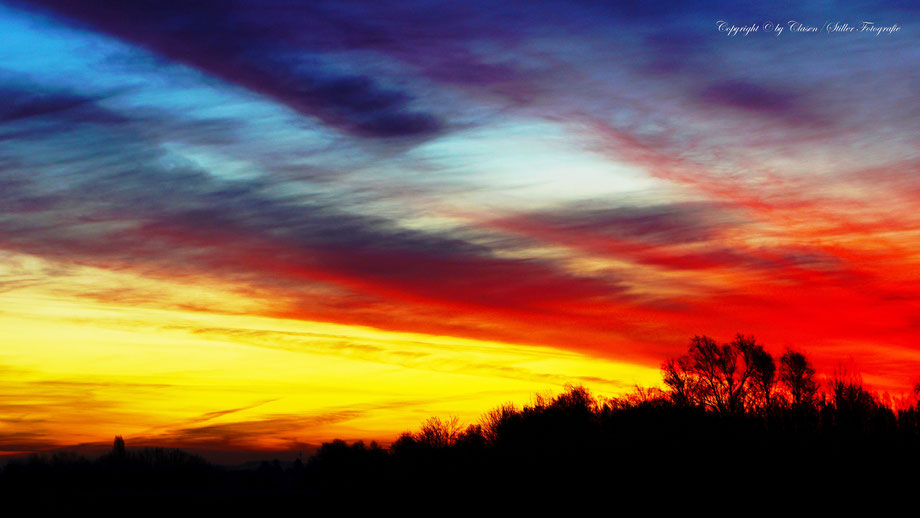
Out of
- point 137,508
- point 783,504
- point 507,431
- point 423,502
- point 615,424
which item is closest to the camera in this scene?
point 783,504

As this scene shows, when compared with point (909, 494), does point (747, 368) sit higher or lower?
higher

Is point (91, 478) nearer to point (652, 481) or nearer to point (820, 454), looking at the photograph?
point (652, 481)

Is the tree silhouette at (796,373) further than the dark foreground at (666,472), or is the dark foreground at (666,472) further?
the tree silhouette at (796,373)

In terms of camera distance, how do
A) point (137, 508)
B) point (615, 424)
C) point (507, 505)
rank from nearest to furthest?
point (137, 508) → point (507, 505) → point (615, 424)

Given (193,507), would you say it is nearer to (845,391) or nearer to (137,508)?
(137,508)

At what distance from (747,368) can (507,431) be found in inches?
944

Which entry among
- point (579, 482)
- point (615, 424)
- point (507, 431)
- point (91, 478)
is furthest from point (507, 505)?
point (91, 478)

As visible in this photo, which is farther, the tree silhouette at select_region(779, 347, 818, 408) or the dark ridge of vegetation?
the tree silhouette at select_region(779, 347, 818, 408)

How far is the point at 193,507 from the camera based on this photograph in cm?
3553

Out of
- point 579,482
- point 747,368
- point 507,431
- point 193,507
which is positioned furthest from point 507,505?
point 507,431

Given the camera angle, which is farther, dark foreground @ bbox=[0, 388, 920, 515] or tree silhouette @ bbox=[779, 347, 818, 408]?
tree silhouette @ bbox=[779, 347, 818, 408]

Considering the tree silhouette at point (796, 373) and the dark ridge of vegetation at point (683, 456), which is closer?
the dark ridge of vegetation at point (683, 456)

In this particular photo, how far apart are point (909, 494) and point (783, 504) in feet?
14.4

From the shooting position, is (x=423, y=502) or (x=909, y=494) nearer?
(x=909, y=494)
